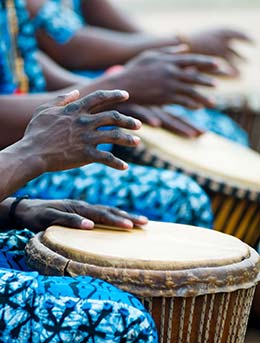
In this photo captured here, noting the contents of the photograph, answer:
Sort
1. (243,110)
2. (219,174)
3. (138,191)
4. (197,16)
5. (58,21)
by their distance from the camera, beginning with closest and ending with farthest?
(138,191), (219,174), (58,21), (243,110), (197,16)

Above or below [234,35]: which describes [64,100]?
above

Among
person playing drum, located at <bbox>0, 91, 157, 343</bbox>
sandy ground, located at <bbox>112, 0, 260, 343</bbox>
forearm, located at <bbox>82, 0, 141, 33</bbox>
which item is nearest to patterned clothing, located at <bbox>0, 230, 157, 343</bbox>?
person playing drum, located at <bbox>0, 91, 157, 343</bbox>

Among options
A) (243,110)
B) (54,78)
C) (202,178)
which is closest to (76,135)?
(202,178)

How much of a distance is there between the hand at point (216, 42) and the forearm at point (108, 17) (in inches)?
18.9

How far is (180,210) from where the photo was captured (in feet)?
8.44

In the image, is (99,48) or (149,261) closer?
(149,261)

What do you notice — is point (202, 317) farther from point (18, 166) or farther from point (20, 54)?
point (20, 54)

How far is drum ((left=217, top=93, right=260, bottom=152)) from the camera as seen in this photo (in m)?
4.17

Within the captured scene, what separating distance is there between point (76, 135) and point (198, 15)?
9.33 metres

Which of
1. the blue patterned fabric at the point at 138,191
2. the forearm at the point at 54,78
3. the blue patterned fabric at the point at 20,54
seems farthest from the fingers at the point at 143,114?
the forearm at the point at 54,78

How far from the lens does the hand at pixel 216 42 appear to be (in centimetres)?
402

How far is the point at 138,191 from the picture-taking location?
2.61 metres

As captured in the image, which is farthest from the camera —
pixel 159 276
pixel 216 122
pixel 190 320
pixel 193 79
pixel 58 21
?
pixel 216 122

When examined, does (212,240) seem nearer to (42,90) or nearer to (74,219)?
(74,219)
